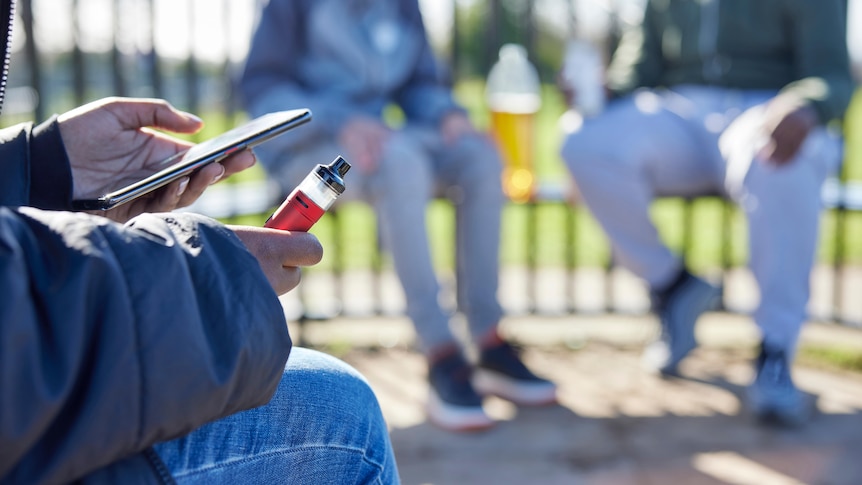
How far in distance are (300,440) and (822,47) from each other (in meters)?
2.77

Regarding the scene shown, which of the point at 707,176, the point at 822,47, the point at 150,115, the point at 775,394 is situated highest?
the point at 822,47

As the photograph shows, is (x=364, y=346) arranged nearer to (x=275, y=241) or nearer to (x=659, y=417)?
(x=659, y=417)

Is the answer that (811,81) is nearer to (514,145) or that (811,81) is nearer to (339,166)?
(514,145)

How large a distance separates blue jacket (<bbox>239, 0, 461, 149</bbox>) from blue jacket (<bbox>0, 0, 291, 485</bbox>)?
221 centimetres

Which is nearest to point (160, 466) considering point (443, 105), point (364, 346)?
point (443, 105)

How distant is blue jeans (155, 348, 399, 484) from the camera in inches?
43.4

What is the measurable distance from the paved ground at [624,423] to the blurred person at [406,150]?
0.16m

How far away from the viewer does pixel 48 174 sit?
1.47m

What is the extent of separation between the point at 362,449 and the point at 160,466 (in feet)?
1.04

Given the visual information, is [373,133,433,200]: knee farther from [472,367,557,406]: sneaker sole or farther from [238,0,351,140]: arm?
[472,367,557,406]: sneaker sole

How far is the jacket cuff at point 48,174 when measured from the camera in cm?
146

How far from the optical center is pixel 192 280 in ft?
3.28

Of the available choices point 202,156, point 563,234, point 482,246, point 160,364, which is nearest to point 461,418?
point 482,246

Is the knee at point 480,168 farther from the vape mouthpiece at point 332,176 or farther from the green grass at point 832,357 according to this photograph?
the vape mouthpiece at point 332,176
